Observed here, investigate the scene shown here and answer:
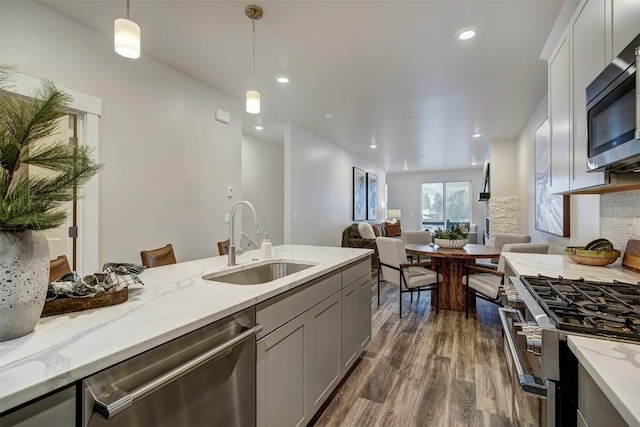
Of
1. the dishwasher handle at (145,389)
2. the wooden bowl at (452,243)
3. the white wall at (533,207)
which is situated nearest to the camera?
the dishwasher handle at (145,389)

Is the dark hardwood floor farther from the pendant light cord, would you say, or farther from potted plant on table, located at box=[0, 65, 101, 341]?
the pendant light cord

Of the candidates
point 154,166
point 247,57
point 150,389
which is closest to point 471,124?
point 247,57

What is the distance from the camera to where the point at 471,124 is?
189 inches

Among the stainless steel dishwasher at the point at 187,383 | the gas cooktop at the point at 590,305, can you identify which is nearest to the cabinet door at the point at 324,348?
the stainless steel dishwasher at the point at 187,383

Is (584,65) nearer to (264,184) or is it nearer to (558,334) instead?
(558,334)

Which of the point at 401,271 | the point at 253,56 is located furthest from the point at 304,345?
the point at 253,56

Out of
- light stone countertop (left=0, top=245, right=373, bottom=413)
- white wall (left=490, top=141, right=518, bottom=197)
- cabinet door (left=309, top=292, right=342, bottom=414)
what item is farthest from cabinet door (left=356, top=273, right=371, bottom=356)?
white wall (left=490, top=141, right=518, bottom=197)

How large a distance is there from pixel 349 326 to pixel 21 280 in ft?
6.08

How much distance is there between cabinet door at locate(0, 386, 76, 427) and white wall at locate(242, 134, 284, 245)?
486 centimetres

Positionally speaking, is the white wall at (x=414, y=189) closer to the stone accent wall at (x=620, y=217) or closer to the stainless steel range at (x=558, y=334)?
the stone accent wall at (x=620, y=217)

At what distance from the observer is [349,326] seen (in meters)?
2.20

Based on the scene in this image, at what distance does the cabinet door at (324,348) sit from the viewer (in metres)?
1.69

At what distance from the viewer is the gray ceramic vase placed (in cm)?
73

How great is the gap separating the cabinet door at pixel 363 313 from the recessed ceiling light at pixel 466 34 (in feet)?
6.73
